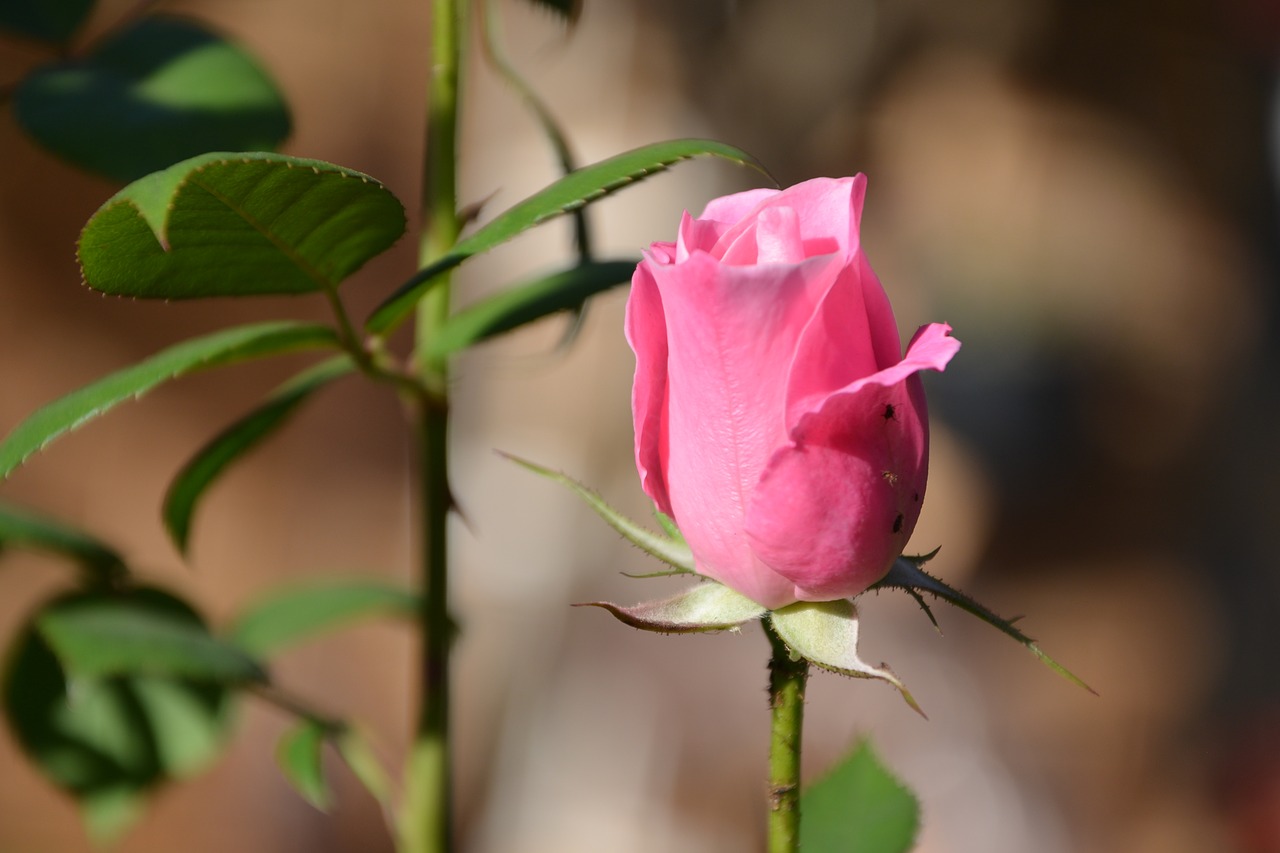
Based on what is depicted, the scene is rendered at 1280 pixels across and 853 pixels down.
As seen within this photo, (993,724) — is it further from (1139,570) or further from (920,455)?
(920,455)

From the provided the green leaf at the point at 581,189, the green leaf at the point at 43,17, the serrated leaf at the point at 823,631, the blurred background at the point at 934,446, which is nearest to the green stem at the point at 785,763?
the serrated leaf at the point at 823,631

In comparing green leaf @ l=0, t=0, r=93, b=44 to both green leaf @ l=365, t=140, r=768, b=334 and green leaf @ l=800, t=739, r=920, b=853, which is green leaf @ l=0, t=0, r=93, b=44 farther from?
green leaf @ l=800, t=739, r=920, b=853

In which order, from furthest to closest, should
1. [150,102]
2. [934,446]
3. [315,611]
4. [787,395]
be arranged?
[934,446]
[315,611]
[150,102]
[787,395]

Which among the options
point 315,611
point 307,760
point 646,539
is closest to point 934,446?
point 315,611

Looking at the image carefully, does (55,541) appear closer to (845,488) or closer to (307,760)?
(307,760)

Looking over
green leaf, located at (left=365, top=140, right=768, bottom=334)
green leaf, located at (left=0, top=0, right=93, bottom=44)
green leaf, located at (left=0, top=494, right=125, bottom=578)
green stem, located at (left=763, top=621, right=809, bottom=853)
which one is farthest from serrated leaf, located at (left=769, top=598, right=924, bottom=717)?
green leaf, located at (left=0, top=0, right=93, bottom=44)

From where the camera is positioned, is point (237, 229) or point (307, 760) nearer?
point (237, 229)

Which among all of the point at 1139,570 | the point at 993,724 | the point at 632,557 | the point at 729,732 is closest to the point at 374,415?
the point at 632,557
